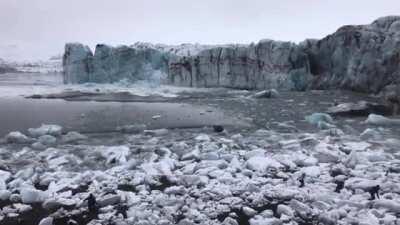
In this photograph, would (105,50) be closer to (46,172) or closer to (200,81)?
(200,81)

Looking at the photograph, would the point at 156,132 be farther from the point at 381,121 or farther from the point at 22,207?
the point at 381,121

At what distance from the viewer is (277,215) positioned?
407 centimetres

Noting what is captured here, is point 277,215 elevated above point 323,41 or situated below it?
below

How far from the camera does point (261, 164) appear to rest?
5.66 meters

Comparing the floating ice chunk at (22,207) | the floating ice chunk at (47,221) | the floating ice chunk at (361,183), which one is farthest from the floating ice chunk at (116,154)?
the floating ice chunk at (361,183)

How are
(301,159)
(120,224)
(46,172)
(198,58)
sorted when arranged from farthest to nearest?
(198,58)
(301,159)
(46,172)
(120,224)

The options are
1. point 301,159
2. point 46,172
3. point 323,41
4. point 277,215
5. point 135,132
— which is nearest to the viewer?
point 277,215

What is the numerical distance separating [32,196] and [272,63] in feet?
68.6

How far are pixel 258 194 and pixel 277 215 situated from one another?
22.1 inches

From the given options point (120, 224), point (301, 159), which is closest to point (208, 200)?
point (120, 224)

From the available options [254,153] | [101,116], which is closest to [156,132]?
[254,153]

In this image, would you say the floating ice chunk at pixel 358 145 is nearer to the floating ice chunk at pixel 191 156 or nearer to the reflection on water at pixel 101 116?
the floating ice chunk at pixel 191 156

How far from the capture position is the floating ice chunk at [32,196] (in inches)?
175

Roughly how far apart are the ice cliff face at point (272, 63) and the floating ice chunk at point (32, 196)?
16686mm
